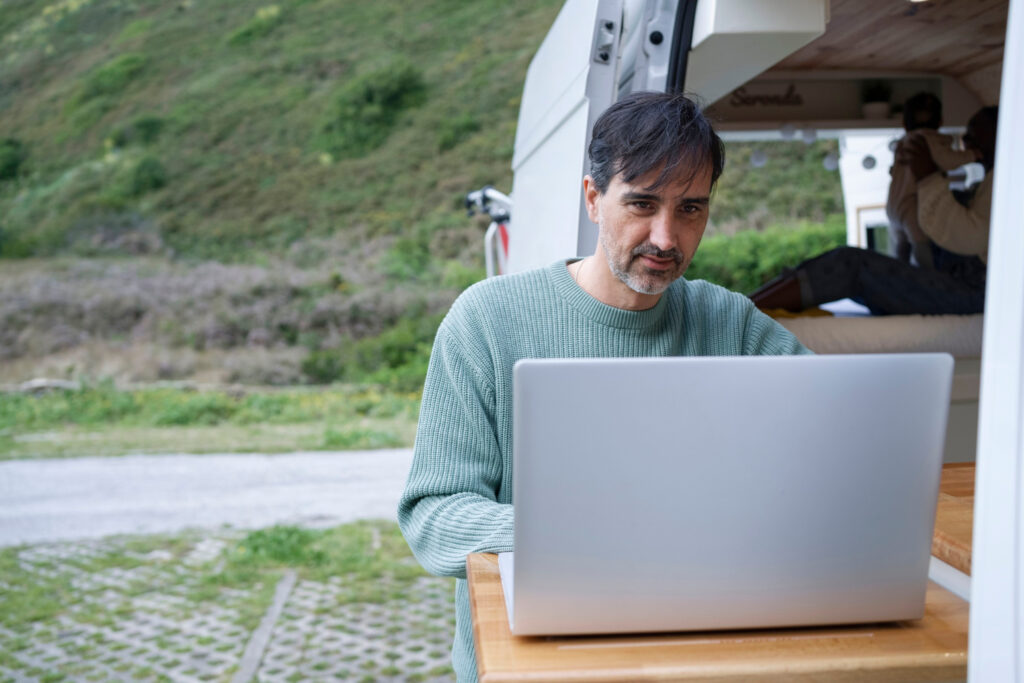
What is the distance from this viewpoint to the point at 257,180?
16.5 meters

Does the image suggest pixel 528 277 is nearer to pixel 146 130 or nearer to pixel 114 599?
pixel 114 599

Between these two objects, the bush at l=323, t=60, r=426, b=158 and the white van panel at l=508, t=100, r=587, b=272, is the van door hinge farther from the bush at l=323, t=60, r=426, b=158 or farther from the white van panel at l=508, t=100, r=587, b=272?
the bush at l=323, t=60, r=426, b=158

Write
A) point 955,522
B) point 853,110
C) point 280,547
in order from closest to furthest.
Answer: point 955,522, point 853,110, point 280,547

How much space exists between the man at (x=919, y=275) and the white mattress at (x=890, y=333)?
10cm

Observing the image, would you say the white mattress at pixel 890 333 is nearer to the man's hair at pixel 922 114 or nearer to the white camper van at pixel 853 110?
the white camper van at pixel 853 110

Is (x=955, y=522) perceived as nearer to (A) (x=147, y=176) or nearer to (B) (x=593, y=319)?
(B) (x=593, y=319)

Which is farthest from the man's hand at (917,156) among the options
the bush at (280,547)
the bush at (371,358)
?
the bush at (371,358)

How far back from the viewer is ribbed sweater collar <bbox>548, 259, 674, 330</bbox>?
1.54 metres

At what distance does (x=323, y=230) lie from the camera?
15.9 m

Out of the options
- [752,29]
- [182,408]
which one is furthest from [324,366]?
[752,29]

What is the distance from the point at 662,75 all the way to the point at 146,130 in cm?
1606

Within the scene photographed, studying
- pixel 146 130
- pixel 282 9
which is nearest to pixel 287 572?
pixel 146 130

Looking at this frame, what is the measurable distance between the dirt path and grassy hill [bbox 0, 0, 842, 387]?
166 inches

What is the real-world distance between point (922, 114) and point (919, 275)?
0.99m
